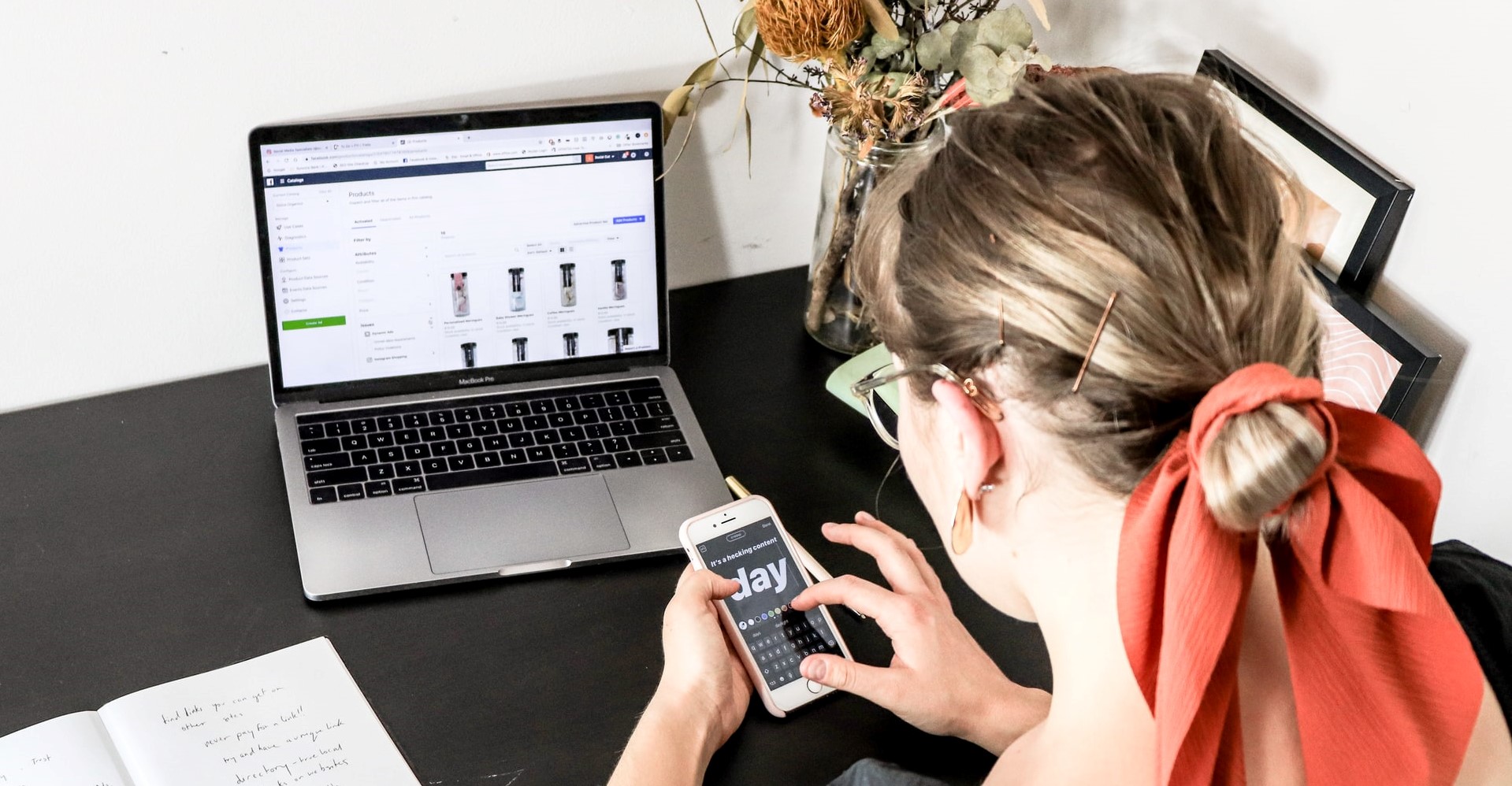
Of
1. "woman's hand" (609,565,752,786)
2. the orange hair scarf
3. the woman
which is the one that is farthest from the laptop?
the orange hair scarf

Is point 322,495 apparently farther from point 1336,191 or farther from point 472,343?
point 1336,191

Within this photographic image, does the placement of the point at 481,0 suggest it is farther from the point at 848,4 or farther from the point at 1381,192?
the point at 1381,192

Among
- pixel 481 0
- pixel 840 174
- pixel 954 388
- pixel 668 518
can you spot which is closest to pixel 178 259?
pixel 481 0

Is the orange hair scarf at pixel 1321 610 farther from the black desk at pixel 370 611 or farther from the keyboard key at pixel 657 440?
the keyboard key at pixel 657 440

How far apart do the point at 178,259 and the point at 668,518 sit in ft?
1.60

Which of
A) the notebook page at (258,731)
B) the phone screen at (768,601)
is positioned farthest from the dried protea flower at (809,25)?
the notebook page at (258,731)

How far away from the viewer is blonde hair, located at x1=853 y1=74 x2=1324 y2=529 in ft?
1.99

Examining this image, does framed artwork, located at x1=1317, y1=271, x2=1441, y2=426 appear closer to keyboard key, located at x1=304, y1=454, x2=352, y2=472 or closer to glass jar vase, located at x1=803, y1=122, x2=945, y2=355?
glass jar vase, located at x1=803, y1=122, x2=945, y2=355

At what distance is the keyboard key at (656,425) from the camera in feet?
3.63

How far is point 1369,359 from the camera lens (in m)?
0.95

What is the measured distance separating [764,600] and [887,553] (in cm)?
11

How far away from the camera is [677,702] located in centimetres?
83

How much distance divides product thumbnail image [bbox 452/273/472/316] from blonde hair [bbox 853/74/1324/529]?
52 centimetres

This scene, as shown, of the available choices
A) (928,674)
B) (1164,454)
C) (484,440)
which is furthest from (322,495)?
(1164,454)
